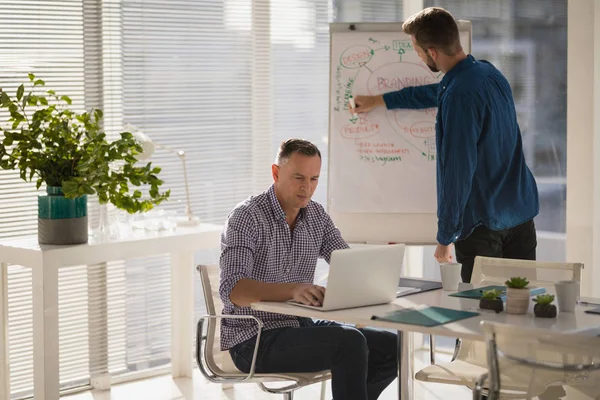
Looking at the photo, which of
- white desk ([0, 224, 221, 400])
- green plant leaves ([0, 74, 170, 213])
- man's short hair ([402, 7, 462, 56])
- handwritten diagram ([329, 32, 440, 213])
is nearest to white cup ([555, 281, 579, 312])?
man's short hair ([402, 7, 462, 56])

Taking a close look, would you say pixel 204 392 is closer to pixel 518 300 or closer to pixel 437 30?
pixel 437 30

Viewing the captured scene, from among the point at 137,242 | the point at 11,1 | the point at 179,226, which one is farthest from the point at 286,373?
the point at 11,1

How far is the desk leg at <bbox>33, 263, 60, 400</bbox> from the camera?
364 centimetres

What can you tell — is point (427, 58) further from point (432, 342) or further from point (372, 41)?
point (432, 342)

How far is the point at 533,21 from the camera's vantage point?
488cm

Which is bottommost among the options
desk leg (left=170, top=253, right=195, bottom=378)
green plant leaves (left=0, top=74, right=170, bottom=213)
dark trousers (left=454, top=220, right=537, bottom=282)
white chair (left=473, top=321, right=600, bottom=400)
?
desk leg (left=170, top=253, right=195, bottom=378)

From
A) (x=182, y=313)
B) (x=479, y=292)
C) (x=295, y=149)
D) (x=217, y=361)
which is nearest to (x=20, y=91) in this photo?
(x=295, y=149)

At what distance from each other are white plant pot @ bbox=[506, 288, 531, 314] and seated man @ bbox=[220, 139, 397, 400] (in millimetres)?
493

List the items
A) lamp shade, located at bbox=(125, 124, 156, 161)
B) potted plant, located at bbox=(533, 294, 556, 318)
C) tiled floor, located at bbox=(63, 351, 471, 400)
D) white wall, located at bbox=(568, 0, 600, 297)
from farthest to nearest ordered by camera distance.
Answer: white wall, located at bbox=(568, 0, 600, 297) → tiled floor, located at bbox=(63, 351, 471, 400) → lamp shade, located at bbox=(125, 124, 156, 161) → potted plant, located at bbox=(533, 294, 556, 318)

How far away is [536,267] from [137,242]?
1755mm

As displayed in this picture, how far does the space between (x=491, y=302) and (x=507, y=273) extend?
0.66 metres

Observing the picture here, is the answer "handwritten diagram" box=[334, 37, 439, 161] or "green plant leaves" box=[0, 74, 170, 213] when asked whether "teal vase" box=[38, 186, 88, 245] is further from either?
"handwritten diagram" box=[334, 37, 439, 161]

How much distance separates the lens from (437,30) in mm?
3584

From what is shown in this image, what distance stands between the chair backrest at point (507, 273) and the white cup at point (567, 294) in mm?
485
